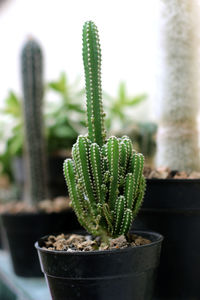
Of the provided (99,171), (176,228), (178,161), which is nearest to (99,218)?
(99,171)

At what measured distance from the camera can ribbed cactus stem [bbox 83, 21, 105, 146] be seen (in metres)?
0.84

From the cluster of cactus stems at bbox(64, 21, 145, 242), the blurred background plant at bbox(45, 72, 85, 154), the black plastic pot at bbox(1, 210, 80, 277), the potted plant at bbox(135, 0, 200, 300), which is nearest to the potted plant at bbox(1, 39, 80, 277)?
the black plastic pot at bbox(1, 210, 80, 277)

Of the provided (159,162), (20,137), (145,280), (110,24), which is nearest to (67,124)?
(20,137)

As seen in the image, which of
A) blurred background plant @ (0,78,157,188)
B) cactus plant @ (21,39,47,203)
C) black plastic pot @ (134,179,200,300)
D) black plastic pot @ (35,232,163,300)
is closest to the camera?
black plastic pot @ (35,232,163,300)

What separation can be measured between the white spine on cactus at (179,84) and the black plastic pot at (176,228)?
218 millimetres

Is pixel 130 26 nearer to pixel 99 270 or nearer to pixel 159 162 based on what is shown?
pixel 159 162

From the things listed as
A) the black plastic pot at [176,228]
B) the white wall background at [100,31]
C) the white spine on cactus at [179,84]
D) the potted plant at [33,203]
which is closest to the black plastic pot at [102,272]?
the black plastic pot at [176,228]

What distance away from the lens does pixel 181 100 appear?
1.15m

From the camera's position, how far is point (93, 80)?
0.85 metres

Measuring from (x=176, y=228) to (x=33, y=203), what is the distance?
75 centimetres

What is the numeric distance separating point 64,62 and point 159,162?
1.32 m

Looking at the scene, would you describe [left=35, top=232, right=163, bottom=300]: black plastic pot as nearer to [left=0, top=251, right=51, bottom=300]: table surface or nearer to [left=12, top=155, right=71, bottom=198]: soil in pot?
[left=0, top=251, right=51, bottom=300]: table surface

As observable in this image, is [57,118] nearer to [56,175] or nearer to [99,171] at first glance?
[56,175]

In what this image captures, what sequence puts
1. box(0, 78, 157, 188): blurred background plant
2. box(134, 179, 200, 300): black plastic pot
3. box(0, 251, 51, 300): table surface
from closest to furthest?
box(134, 179, 200, 300): black plastic pot < box(0, 251, 51, 300): table surface < box(0, 78, 157, 188): blurred background plant
